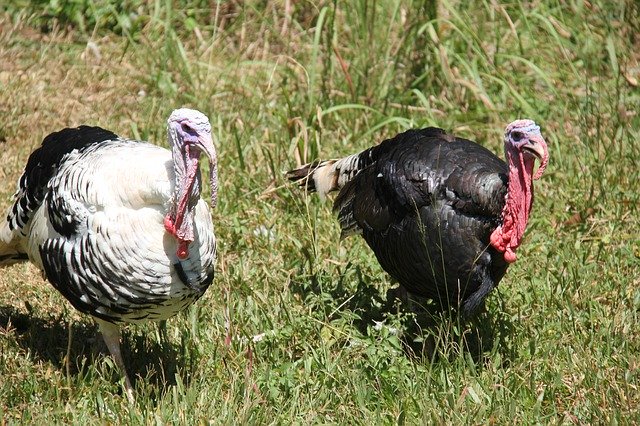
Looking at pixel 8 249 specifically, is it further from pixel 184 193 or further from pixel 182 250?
pixel 184 193

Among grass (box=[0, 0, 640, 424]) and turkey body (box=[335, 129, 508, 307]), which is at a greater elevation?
turkey body (box=[335, 129, 508, 307])

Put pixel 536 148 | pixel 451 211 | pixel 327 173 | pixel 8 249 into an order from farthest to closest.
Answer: pixel 327 173, pixel 8 249, pixel 451 211, pixel 536 148

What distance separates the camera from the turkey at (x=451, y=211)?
13.1 ft

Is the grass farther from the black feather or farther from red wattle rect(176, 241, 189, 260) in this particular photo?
the black feather

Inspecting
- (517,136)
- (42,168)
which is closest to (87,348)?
(42,168)

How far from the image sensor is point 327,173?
5160 millimetres

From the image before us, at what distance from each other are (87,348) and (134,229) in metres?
1.16

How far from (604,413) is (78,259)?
83.5 inches

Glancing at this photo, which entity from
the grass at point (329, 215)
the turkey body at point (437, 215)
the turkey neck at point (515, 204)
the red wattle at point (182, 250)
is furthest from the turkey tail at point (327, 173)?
the red wattle at point (182, 250)

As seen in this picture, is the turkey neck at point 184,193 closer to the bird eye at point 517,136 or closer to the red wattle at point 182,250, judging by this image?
the red wattle at point 182,250

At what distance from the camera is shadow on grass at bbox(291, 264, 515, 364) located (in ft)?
14.2

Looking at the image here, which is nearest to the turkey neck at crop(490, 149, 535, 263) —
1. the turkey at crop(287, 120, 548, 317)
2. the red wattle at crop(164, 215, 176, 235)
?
Result: the turkey at crop(287, 120, 548, 317)

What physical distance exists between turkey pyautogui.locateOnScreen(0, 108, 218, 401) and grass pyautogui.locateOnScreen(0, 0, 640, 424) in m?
→ 0.42

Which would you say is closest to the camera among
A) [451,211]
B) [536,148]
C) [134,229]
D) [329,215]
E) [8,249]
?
[134,229]
